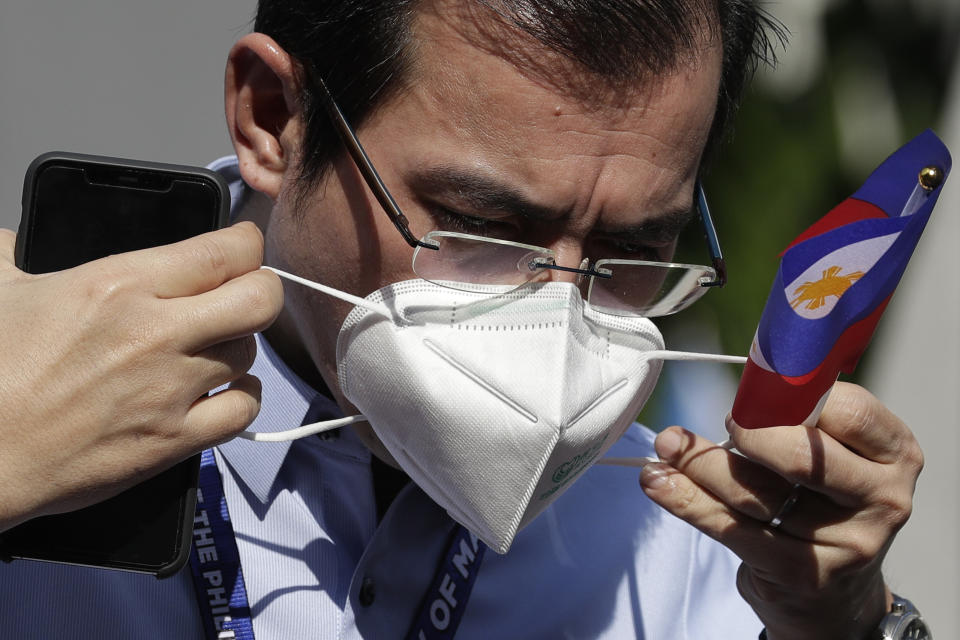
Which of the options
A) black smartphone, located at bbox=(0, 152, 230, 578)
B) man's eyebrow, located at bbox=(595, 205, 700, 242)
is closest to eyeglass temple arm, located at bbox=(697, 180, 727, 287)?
man's eyebrow, located at bbox=(595, 205, 700, 242)

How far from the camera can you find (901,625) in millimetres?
1701

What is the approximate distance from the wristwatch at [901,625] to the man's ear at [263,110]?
120 centimetres

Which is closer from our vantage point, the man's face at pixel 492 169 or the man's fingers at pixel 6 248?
the man's fingers at pixel 6 248

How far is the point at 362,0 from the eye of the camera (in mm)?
1613

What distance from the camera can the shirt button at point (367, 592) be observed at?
1657 mm

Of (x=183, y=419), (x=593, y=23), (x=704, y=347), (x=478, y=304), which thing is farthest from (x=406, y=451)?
(x=704, y=347)

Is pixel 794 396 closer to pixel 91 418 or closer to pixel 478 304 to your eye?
pixel 478 304

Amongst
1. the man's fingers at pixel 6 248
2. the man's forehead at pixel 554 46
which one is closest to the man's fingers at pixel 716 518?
the man's forehead at pixel 554 46

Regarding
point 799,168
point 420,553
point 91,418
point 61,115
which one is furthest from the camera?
point 799,168

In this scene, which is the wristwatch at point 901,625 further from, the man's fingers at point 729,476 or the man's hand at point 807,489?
the man's fingers at point 729,476

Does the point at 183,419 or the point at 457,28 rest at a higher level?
the point at 457,28

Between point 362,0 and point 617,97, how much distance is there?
0.45 metres

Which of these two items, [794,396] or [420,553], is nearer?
[794,396]

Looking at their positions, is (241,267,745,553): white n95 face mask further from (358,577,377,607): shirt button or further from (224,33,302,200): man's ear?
(224,33,302,200): man's ear
